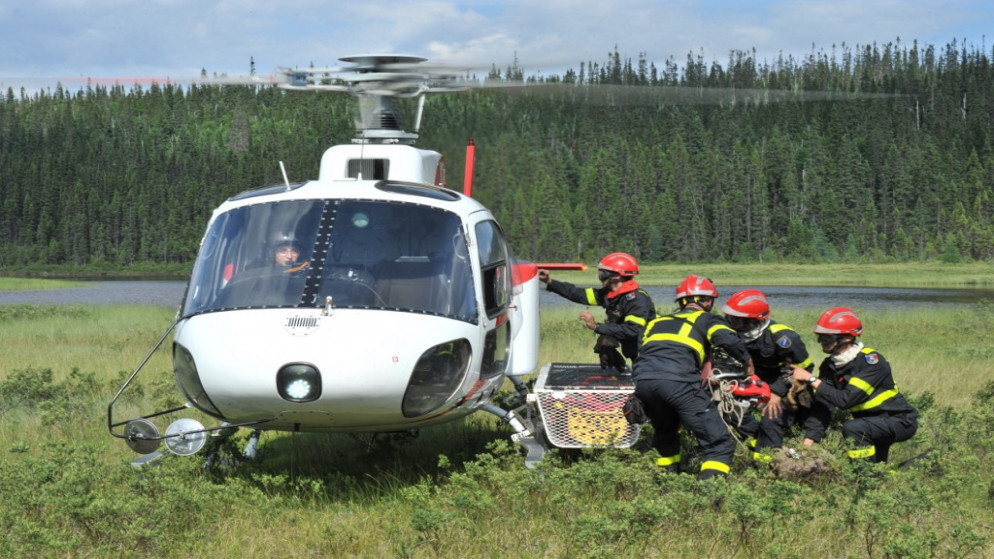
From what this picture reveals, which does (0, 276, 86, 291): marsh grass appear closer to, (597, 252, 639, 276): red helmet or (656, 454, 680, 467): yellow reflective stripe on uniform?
(597, 252, 639, 276): red helmet

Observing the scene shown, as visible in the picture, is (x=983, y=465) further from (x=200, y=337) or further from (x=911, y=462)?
(x=200, y=337)

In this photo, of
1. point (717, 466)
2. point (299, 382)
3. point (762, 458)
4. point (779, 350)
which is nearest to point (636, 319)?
point (779, 350)

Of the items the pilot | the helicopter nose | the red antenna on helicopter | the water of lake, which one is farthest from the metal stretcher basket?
the water of lake

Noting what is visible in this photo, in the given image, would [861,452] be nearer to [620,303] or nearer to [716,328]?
[716,328]

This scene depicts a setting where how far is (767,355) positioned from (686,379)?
124 cm

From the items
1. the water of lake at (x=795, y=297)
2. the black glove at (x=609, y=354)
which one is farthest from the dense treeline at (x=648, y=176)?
the black glove at (x=609, y=354)

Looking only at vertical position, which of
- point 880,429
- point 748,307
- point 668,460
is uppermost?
point 748,307

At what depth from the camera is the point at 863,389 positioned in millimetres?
7770

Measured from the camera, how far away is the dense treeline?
9406 centimetres

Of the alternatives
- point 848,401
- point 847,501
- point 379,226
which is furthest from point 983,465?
point 379,226

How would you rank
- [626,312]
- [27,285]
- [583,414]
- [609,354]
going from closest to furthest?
1. [583,414]
2. [626,312]
3. [609,354]
4. [27,285]

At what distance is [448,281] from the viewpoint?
7.17 meters

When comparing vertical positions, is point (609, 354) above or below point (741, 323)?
below

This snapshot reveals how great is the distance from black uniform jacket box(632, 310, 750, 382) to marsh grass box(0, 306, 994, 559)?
68 cm
